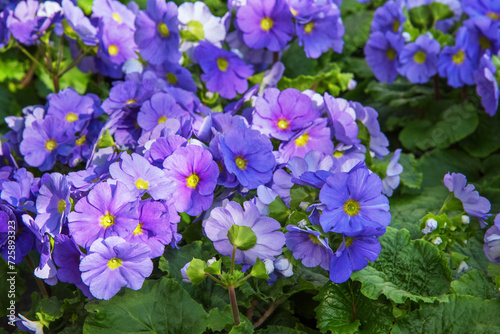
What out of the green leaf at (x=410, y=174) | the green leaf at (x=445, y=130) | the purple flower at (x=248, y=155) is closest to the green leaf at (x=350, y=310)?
the purple flower at (x=248, y=155)

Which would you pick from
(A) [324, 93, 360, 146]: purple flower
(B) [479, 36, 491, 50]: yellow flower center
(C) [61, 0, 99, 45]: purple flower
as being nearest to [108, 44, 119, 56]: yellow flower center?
(C) [61, 0, 99, 45]: purple flower

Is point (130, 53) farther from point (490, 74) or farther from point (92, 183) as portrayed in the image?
point (490, 74)

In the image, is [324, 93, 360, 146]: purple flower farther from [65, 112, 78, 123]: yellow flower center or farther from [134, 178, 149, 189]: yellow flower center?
[65, 112, 78, 123]: yellow flower center


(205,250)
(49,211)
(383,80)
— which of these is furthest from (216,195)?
(383,80)

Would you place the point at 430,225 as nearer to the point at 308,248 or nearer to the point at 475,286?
the point at 475,286

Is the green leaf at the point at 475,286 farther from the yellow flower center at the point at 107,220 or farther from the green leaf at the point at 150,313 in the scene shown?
the yellow flower center at the point at 107,220

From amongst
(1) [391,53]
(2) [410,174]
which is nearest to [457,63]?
Result: (1) [391,53]
